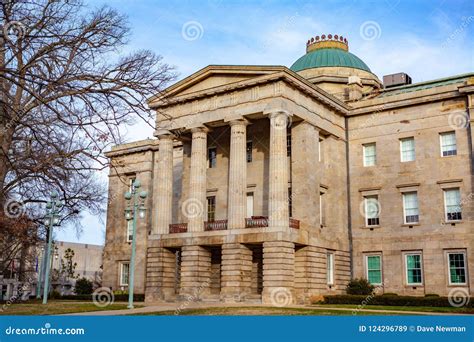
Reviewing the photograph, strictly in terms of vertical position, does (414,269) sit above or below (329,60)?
below

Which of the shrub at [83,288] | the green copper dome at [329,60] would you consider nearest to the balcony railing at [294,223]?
the green copper dome at [329,60]

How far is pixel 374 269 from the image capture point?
4309 centimetres

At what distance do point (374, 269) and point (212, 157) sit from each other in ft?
50.8

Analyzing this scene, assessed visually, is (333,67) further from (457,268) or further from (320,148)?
(457,268)

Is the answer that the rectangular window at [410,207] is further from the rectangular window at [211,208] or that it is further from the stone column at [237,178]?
the rectangular window at [211,208]

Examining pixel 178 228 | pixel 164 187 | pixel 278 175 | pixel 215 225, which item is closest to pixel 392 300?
pixel 278 175

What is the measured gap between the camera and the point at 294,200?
135 feet

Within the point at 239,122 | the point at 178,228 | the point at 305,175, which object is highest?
the point at 239,122

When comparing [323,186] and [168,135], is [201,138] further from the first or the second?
[323,186]

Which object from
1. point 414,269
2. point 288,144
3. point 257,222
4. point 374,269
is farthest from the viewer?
point 288,144

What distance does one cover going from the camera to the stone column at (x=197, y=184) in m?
41.7

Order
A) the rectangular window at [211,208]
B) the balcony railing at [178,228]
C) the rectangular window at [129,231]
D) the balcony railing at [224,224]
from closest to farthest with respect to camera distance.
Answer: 1. the balcony railing at [224,224]
2. the balcony railing at [178,228]
3. the rectangular window at [211,208]
4. the rectangular window at [129,231]

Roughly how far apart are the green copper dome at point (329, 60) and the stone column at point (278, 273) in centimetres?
2395

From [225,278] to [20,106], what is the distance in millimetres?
26699
